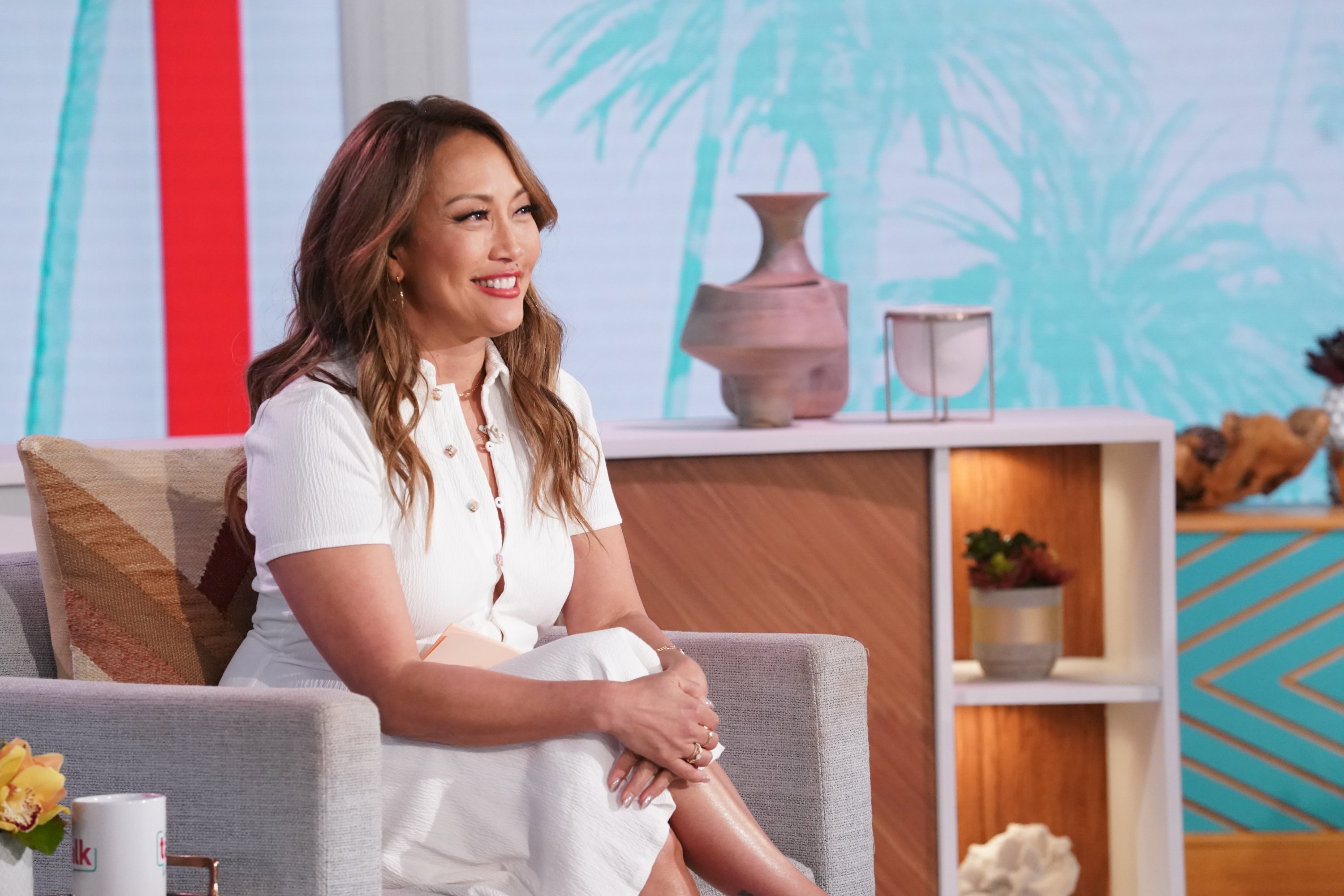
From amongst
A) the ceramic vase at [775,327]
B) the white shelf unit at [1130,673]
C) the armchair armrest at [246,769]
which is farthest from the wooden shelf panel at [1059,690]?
the armchair armrest at [246,769]

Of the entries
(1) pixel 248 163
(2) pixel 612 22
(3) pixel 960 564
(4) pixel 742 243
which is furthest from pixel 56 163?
(3) pixel 960 564

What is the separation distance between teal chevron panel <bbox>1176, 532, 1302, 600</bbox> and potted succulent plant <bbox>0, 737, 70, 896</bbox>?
2.06 metres

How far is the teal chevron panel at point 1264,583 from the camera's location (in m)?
2.80

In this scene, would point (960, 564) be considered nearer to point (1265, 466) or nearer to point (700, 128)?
point (1265, 466)

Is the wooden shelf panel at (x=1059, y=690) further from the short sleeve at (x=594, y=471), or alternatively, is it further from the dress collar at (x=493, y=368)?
the dress collar at (x=493, y=368)

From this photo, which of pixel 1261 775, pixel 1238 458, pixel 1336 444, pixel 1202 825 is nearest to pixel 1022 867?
pixel 1202 825

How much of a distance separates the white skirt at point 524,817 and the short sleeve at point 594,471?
1.27ft

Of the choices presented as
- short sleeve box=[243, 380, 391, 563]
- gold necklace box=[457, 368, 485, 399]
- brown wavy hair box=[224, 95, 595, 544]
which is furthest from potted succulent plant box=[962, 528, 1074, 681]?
short sleeve box=[243, 380, 391, 563]

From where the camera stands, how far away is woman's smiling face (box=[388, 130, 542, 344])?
1821 mm

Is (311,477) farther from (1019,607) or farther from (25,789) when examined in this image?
(1019,607)

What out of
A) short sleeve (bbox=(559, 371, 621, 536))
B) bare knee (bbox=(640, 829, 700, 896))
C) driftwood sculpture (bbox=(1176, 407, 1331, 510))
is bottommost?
bare knee (bbox=(640, 829, 700, 896))

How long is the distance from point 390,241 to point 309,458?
29 centimetres

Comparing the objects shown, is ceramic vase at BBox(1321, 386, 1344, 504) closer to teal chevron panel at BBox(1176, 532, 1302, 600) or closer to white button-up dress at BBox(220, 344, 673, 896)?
teal chevron panel at BBox(1176, 532, 1302, 600)

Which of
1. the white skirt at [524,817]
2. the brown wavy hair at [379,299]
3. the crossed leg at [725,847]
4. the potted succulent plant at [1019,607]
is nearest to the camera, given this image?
the white skirt at [524,817]
